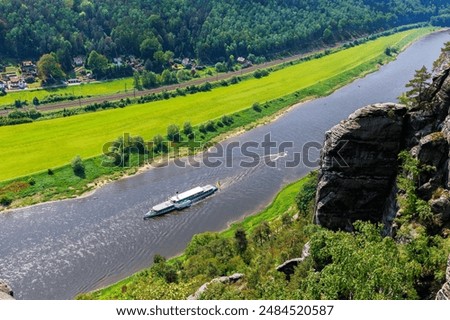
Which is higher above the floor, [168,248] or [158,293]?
[158,293]

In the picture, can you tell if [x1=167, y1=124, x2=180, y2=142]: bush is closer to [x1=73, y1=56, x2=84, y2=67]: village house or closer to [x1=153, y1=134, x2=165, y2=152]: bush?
[x1=153, y1=134, x2=165, y2=152]: bush

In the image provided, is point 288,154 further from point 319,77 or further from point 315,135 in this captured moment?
point 319,77

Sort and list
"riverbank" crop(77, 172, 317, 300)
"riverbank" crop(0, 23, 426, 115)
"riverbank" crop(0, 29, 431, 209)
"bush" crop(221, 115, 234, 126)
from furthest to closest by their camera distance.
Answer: "riverbank" crop(0, 23, 426, 115)
"bush" crop(221, 115, 234, 126)
"riverbank" crop(0, 29, 431, 209)
"riverbank" crop(77, 172, 317, 300)

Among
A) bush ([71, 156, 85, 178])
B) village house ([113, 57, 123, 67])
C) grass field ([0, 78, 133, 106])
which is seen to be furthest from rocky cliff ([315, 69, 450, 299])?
village house ([113, 57, 123, 67])

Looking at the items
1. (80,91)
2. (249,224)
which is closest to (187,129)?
(249,224)

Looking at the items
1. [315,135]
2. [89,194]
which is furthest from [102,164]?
[315,135]

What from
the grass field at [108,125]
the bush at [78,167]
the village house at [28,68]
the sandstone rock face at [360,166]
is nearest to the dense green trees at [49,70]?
the village house at [28,68]

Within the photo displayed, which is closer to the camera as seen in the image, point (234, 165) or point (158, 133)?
point (234, 165)
